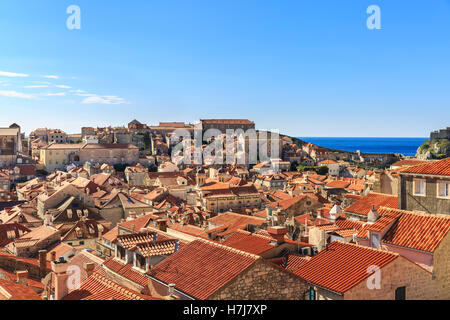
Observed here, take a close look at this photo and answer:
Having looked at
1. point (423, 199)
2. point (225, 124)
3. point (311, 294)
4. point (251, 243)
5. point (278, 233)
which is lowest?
point (311, 294)

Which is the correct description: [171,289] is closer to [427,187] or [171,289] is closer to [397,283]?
[397,283]

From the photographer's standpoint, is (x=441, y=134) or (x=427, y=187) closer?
(x=427, y=187)

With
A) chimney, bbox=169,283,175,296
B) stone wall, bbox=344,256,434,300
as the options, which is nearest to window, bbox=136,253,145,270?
chimney, bbox=169,283,175,296

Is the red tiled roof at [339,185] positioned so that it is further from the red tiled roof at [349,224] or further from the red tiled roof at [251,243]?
the red tiled roof at [251,243]

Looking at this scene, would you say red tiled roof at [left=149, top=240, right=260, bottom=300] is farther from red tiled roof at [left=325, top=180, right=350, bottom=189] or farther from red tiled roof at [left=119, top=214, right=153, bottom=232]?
red tiled roof at [left=325, top=180, right=350, bottom=189]

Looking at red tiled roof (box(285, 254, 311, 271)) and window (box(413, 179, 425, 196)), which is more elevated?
window (box(413, 179, 425, 196))

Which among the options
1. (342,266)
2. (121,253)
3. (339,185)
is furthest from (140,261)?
(339,185)
